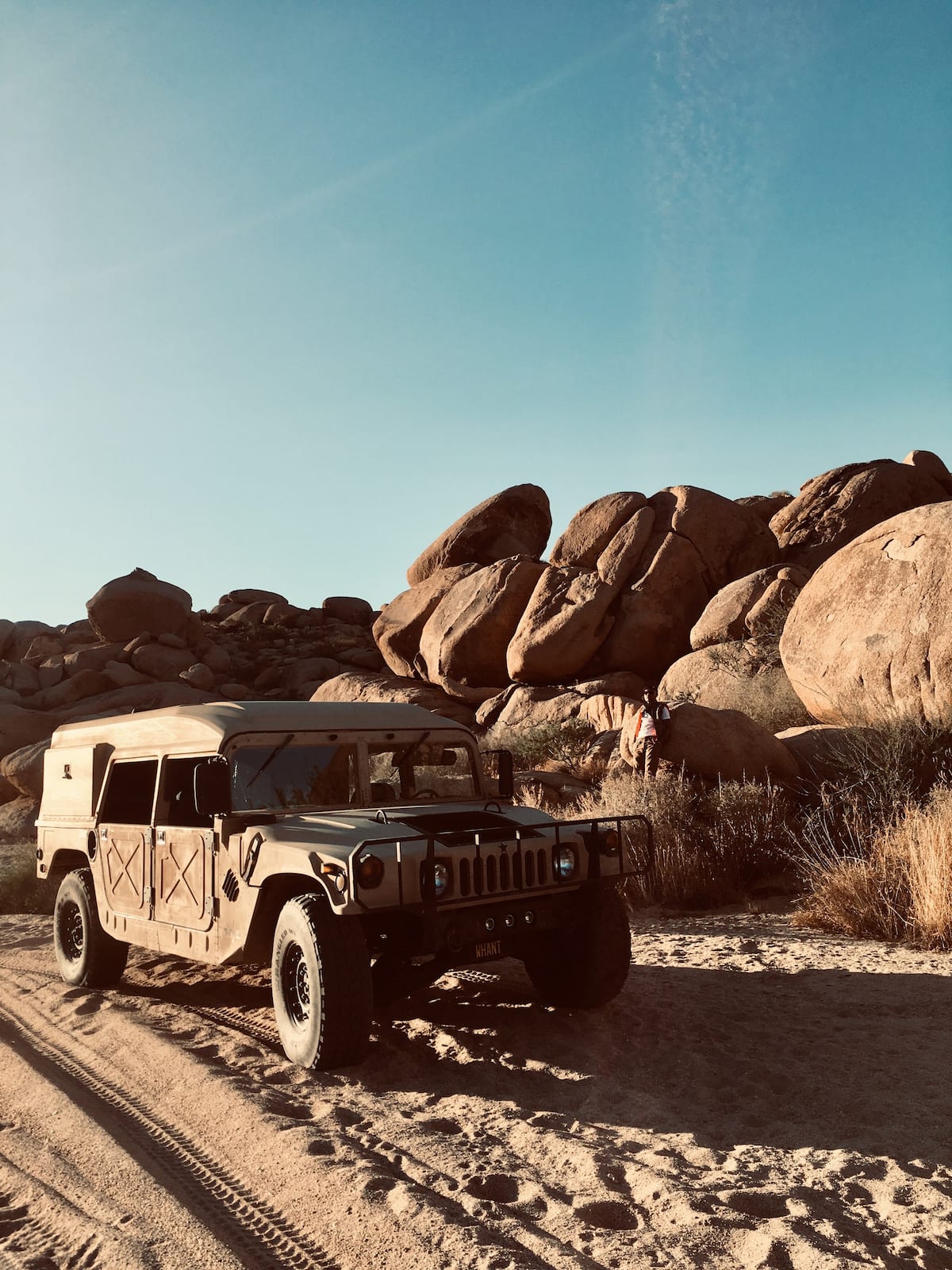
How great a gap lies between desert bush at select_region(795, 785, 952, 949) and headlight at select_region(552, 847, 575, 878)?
3.54 meters

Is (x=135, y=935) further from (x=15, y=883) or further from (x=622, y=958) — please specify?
(x=15, y=883)

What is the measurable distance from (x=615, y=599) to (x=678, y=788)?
503 inches

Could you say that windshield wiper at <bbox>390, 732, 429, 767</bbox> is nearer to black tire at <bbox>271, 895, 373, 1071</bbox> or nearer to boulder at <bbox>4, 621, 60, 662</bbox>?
black tire at <bbox>271, 895, 373, 1071</bbox>

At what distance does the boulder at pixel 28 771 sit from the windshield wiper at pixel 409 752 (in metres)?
23.9

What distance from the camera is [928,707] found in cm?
1366

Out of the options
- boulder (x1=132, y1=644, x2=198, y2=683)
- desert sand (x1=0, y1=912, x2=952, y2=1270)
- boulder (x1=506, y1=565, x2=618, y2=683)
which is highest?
boulder (x1=132, y1=644, x2=198, y2=683)

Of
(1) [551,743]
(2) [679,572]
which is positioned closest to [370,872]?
(1) [551,743]

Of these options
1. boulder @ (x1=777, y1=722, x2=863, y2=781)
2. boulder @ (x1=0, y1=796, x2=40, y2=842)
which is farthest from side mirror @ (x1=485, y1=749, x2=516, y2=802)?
boulder @ (x1=0, y1=796, x2=40, y2=842)

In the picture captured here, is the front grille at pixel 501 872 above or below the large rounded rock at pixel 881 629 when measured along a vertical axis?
below

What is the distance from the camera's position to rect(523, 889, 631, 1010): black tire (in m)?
6.04

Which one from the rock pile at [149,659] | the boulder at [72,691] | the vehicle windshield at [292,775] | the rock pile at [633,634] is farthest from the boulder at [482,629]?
the vehicle windshield at [292,775]

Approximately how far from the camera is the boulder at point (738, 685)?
56.1 feet

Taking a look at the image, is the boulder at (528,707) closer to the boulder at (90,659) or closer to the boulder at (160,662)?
the boulder at (160,662)

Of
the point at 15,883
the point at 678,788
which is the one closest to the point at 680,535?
the point at 678,788
